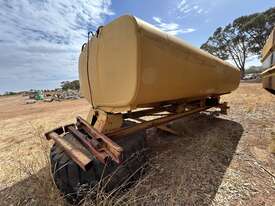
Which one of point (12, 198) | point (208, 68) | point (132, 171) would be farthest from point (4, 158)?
point (208, 68)

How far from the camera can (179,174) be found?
227 centimetres

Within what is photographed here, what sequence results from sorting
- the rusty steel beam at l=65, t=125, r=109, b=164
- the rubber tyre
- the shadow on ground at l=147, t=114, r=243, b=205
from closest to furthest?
1. the rusty steel beam at l=65, t=125, r=109, b=164
2. the rubber tyre
3. the shadow on ground at l=147, t=114, r=243, b=205

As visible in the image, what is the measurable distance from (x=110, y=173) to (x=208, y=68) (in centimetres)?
220

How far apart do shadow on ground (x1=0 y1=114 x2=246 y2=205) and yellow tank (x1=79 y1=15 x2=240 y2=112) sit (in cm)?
100

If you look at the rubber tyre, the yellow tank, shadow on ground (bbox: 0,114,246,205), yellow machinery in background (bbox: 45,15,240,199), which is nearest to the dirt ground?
shadow on ground (bbox: 0,114,246,205)

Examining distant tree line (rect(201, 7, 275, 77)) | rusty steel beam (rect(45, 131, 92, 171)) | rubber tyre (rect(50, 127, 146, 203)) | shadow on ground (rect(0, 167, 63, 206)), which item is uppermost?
distant tree line (rect(201, 7, 275, 77))

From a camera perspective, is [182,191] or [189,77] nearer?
[182,191]

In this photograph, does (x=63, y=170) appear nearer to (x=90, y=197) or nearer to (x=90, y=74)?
(x=90, y=197)

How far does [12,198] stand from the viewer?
6.98ft

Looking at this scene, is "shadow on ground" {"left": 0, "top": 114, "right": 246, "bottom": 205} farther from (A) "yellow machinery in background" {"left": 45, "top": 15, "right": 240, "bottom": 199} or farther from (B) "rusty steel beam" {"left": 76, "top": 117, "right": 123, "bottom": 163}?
(B) "rusty steel beam" {"left": 76, "top": 117, "right": 123, "bottom": 163}

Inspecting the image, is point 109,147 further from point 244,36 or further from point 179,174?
point 244,36

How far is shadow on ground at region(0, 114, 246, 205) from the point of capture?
1.91 m

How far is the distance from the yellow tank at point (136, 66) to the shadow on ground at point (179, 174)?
998 millimetres

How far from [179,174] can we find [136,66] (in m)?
1.54
